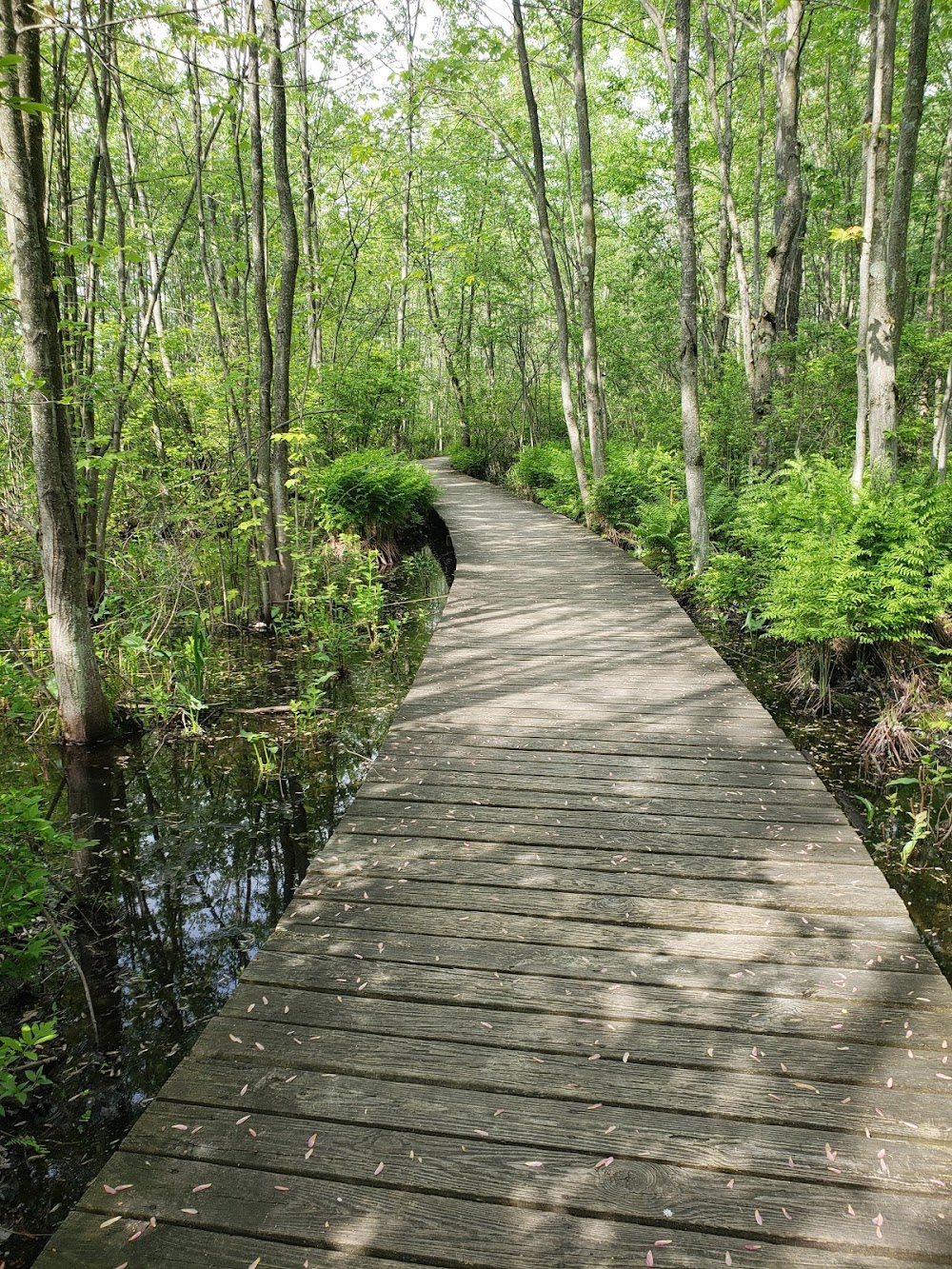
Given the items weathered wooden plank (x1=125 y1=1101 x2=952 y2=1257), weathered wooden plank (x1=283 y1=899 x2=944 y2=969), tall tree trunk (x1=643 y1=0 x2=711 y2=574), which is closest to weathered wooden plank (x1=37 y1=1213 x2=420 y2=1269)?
weathered wooden plank (x1=125 y1=1101 x2=952 y2=1257)

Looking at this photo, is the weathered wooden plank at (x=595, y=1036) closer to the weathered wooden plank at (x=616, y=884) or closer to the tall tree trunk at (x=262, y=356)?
the weathered wooden plank at (x=616, y=884)

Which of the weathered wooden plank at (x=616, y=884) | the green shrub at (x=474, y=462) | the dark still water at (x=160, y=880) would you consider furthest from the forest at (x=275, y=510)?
the green shrub at (x=474, y=462)

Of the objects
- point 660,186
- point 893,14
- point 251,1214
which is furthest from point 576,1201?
point 660,186

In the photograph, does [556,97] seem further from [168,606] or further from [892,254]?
[168,606]

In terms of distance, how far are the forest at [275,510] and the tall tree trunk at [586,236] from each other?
0.09 meters

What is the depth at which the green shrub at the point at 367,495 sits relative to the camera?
12.0 metres

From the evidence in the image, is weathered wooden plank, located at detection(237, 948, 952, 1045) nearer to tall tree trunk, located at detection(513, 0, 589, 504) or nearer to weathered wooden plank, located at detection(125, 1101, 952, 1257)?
weathered wooden plank, located at detection(125, 1101, 952, 1257)

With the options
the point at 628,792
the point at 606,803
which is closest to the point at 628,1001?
the point at 606,803

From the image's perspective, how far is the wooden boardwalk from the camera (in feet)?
5.83

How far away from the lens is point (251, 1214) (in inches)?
71.8

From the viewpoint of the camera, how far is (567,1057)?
230 centimetres

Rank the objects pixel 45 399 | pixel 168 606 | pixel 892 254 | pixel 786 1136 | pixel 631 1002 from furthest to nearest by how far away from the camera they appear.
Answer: pixel 168 606, pixel 892 254, pixel 45 399, pixel 631 1002, pixel 786 1136

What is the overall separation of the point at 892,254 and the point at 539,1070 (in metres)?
8.39

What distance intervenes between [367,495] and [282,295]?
4.45 metres
